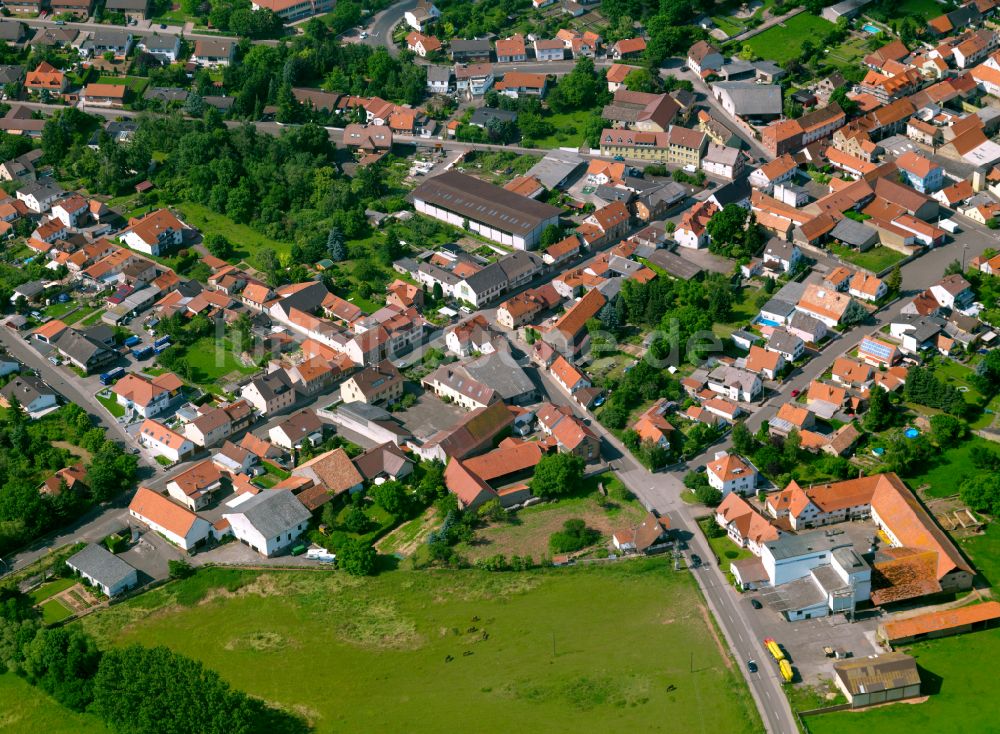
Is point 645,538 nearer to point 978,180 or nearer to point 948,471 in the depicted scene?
point 948,471

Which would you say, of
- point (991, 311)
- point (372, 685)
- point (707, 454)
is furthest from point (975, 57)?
point (372, 685)

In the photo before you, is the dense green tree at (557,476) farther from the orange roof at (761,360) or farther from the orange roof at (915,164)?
the orange roof at (915,164)

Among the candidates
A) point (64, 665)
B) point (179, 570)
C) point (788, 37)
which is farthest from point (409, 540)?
point (788, 37)

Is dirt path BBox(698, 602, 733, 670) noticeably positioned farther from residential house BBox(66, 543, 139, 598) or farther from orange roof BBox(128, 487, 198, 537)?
residential house BBox(66, 543, 139, 598)

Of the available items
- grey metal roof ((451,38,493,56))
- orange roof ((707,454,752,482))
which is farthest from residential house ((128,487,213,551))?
grey metal roof ((451,38,493,56))

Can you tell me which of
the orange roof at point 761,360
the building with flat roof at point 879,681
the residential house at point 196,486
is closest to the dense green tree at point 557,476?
the orange roof at point 761,360

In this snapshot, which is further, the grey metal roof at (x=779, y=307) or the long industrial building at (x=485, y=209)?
the long industrial building at (x=485, y=209)

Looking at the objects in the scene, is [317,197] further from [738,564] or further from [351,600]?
[738,564]
